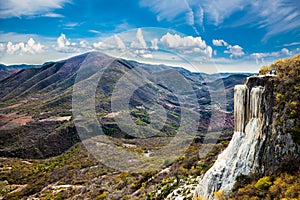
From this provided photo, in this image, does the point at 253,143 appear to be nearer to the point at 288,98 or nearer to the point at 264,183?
the point at 264,183

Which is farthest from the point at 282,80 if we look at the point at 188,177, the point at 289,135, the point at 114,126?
the point at 114,126

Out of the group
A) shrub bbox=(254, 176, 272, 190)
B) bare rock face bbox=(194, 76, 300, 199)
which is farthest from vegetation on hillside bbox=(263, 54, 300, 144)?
shrub bbox=(254, 176, 272, 190)

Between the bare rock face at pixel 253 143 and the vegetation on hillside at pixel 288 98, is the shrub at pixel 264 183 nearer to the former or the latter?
the bare rock face at pixel 253 143

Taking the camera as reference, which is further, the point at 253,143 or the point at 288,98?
the point at 253,143

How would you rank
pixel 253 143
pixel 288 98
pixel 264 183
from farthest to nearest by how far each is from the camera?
pixel 253 143, pixel 288 98, pixel 264 183

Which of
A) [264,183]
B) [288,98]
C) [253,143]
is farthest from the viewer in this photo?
[253,143]

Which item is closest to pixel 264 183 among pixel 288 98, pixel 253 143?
pixel 253 143

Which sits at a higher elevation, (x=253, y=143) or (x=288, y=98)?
(x=288, y=98)

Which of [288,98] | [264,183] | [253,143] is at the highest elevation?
[288,98]

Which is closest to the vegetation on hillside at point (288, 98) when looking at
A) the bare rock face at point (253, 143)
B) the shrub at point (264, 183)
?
the bare rock face at point (253, 143)
